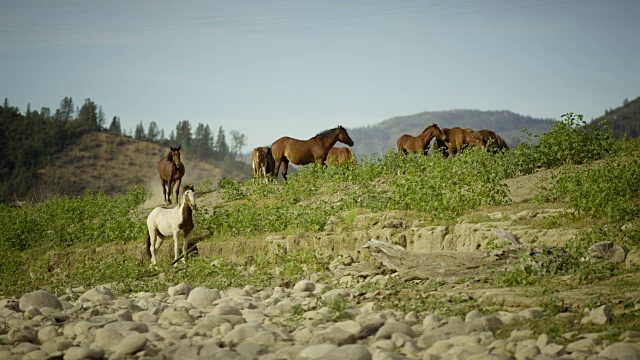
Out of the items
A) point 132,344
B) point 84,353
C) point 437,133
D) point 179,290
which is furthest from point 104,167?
point 132,344

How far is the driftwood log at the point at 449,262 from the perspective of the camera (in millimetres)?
10680

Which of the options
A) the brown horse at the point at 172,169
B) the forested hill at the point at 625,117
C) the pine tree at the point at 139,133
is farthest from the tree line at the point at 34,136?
the forested hill at the point at 625,117

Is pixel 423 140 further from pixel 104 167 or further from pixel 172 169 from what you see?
pixel 104 167

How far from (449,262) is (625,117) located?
412ft

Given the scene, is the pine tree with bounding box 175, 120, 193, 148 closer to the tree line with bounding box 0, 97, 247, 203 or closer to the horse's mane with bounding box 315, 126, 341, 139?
the tree line with bounding box 0, 97, 247, 203

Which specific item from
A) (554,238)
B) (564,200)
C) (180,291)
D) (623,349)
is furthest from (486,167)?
(623,349)

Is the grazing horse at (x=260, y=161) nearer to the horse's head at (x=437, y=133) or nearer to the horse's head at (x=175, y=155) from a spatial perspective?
the horse's head at (x=175, y=155)

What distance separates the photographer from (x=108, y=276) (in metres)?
15.3

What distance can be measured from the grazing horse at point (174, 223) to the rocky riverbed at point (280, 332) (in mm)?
4071

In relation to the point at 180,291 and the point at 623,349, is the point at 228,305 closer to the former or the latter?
the point at 180,291

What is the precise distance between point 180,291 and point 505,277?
5.93m

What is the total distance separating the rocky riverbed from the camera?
7422 millimetres

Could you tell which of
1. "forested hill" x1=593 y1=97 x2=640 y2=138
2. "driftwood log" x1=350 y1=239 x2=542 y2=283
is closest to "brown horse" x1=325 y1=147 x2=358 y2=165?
"driftwood log" x1=350 y1=239 x2=542 y2=283

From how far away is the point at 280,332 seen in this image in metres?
8.70
